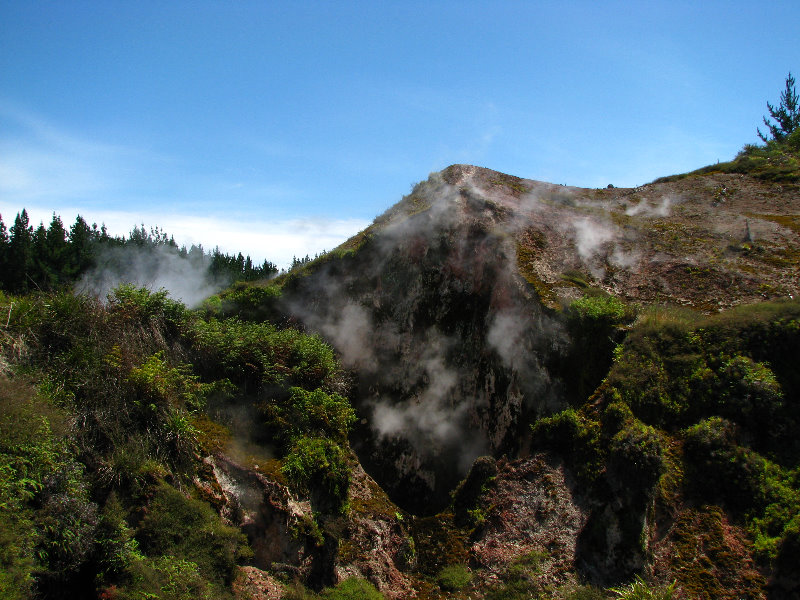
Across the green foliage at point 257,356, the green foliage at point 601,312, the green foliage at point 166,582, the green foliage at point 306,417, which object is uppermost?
the green foliage at point 601,312

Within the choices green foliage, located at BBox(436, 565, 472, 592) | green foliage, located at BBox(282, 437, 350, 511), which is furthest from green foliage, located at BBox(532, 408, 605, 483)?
green foliage, located at BBox(282, 437, 350, 511)

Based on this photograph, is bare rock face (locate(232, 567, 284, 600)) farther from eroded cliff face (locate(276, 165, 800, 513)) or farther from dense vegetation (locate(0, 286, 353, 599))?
eroded cliff face (locate(276, 165, 800, 513))

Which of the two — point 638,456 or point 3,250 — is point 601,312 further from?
point 3,250

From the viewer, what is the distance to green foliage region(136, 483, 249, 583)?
788 centimetres

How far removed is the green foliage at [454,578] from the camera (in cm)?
988

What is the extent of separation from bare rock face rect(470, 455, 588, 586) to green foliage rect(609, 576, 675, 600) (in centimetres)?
97

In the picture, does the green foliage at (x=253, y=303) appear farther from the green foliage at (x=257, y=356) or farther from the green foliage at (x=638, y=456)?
the green foliage at (x=638, y=456)

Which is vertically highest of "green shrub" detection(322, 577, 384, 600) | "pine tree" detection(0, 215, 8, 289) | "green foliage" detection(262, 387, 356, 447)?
"pine tree" detection(0, 215, 8, 289)

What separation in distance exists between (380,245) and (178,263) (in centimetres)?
2031

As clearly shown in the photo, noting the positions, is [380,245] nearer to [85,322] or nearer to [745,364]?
[85,322]

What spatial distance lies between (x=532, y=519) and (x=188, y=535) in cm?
617

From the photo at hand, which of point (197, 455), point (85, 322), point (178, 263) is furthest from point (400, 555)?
point (178, 263)

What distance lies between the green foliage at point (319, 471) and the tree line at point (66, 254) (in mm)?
19374

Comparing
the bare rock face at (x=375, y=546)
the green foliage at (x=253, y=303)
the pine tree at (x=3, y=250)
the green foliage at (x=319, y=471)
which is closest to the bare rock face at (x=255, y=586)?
the bare rock face at (x=375, y=546)
